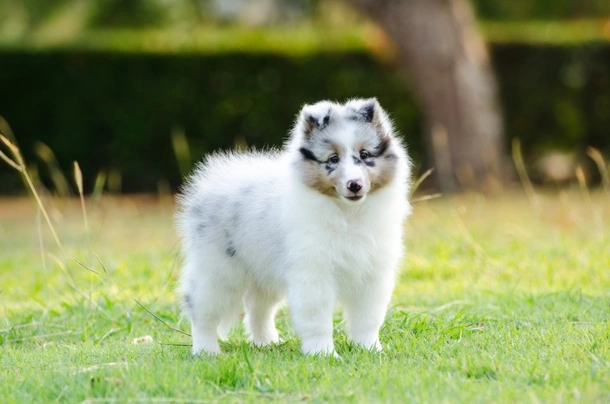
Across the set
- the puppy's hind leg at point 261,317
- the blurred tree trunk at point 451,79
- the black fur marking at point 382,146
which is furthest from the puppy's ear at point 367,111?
the blurred tree trunk at point 451,79

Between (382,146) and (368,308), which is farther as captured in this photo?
(368,308)

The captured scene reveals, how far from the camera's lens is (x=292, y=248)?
475 cm

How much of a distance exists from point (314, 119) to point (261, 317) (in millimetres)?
1262

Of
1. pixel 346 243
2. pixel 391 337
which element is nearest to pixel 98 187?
pixel 391 337

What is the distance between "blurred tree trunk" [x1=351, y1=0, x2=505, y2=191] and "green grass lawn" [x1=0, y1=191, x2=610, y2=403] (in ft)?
17.1

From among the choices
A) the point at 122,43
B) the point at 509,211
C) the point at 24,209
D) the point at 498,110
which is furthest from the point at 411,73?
the point at 24,209

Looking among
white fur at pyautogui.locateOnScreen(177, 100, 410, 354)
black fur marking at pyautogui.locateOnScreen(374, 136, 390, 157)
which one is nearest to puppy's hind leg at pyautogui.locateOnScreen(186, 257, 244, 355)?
white fur at pyautogui.locateOnScreen(177, 100, 410, 354)

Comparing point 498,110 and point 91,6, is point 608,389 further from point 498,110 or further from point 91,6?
point 91,6

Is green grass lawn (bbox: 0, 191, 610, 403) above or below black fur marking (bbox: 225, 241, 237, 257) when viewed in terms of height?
below

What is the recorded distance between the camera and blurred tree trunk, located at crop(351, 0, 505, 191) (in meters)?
14.2

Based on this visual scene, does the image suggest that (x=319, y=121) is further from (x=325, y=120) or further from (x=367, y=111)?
(x=367, y=111)

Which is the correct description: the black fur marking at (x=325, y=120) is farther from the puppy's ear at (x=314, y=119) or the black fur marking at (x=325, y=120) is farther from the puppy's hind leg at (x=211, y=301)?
the puppy's hind leg at (x=211, y=301)

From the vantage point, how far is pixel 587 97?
54.1ft

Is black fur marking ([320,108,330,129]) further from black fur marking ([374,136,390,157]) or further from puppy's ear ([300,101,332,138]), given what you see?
black fur marking ([374,136,390,157])
